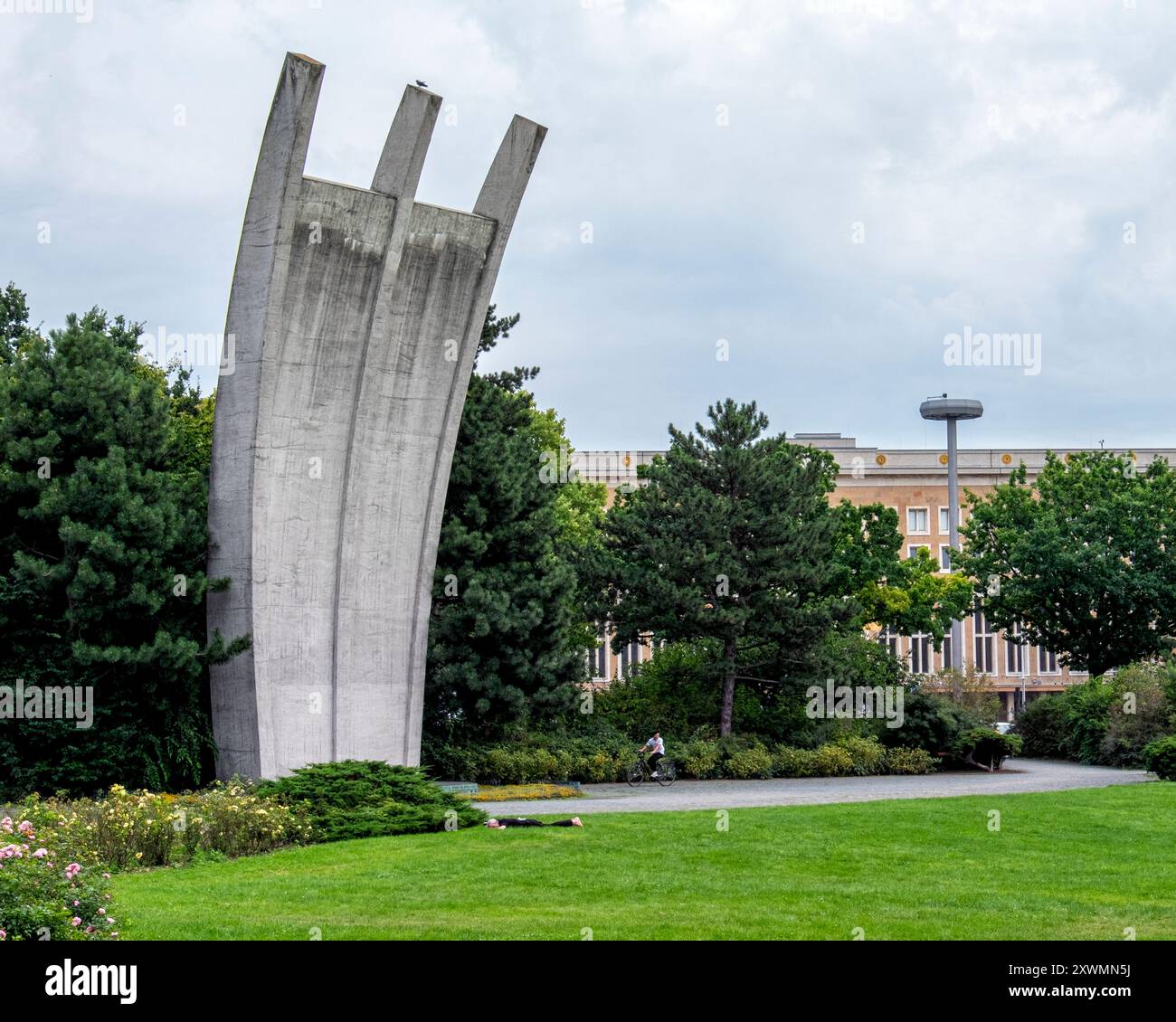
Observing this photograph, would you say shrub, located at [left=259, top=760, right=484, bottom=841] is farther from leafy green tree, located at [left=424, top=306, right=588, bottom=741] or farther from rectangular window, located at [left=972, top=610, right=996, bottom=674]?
rectangular window, located at [left=972, top=610, right=996, bottom=674]

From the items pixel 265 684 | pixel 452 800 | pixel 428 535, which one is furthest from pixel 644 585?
pixel 452 800

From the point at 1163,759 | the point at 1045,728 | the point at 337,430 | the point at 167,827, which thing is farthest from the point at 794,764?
the point at 167,827

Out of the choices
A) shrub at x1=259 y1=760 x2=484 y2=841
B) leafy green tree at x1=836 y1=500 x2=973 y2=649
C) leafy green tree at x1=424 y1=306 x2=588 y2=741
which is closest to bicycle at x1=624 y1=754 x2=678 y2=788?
leafy green tree at x1=424 y1=306 x2=588 y2=741

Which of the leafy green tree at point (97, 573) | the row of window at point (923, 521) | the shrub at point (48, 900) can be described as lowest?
the shrub at point (48, 900)

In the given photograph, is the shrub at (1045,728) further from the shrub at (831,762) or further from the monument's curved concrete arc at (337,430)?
the monument's curved concrete arc at (337,430)

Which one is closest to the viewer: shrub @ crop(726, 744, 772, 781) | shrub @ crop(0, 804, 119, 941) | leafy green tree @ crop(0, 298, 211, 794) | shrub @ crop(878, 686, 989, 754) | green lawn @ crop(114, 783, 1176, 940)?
shrub @ crop(0, 804, 119, 941)

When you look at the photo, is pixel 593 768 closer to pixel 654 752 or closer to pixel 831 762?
pixel 654 752

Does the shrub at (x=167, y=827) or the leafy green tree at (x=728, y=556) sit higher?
the leafy green tree at (x=728, y=556)

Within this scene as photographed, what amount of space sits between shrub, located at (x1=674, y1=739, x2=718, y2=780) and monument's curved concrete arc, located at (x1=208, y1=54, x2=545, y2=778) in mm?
8760

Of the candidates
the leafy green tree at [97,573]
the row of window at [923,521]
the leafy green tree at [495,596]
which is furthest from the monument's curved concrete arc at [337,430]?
the row of window at [923,521]

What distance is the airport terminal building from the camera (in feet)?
241

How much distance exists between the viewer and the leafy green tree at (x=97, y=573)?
2248 centimetres

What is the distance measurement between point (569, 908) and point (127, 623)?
13.5m

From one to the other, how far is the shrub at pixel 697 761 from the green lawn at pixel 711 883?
478 inches
